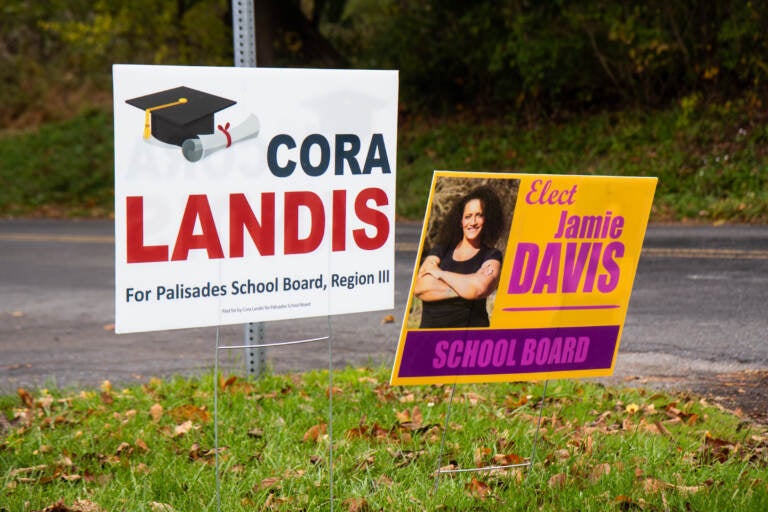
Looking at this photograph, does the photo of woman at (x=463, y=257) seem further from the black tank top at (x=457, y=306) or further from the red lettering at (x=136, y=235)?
the red lettering at (x=136, y=235)

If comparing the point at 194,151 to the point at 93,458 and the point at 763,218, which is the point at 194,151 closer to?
the point at 93,458

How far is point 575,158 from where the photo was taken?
1742 centimetres

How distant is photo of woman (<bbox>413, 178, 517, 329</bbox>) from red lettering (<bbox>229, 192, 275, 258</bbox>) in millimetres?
596

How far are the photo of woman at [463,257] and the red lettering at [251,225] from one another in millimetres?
596

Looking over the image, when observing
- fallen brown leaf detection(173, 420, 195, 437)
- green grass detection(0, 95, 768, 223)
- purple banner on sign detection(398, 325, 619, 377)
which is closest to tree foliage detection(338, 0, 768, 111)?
green grass detection(0, 95, 768, 223)


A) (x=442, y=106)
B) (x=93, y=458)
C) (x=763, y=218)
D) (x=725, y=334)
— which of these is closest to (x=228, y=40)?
(x=442, y=106)

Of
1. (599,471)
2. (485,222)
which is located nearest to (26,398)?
(485,222)

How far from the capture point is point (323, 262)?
12.3 ft

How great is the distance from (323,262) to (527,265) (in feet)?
2.78

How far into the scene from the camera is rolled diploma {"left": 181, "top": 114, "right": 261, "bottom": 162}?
3.50m

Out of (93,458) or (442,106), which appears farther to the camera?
(442,106)

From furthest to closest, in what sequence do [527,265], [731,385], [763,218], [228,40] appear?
[228,40]
[763,218]
[731,385]
[527,265]

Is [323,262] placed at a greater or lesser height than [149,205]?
lesser

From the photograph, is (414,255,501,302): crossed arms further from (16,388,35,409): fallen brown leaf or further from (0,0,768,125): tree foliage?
(0,0,768,125): tree foliage
